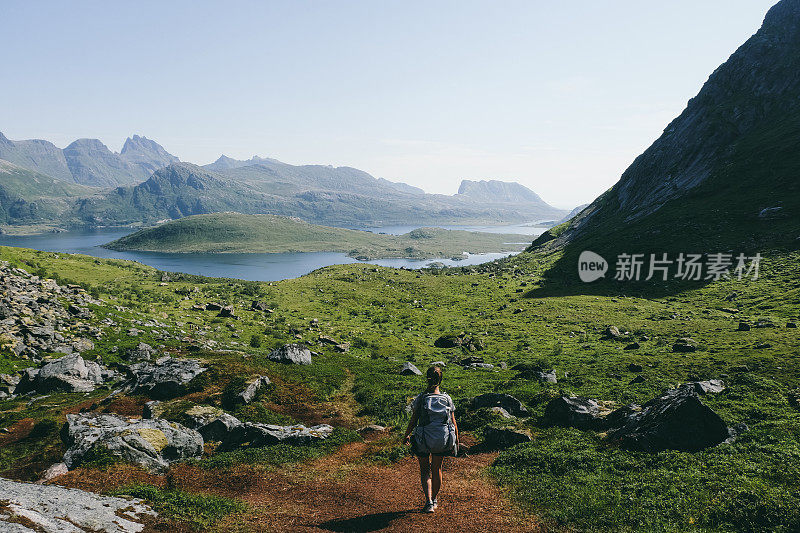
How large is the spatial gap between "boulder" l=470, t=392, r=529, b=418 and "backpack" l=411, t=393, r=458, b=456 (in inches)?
451

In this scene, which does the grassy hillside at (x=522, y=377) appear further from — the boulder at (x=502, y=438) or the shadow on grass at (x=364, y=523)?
the shadow on grass at (x=364, y=523)

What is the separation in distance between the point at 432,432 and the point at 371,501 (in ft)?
13.2

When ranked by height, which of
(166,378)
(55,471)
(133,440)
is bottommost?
(166,378)

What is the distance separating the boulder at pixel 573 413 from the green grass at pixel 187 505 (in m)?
15.0

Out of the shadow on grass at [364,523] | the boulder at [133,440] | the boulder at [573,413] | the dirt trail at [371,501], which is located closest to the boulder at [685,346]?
the boulder at [573,413]

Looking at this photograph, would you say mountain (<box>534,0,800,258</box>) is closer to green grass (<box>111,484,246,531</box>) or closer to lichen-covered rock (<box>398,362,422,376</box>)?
lichen-covered rock (<box>398,362,422,376</box>)

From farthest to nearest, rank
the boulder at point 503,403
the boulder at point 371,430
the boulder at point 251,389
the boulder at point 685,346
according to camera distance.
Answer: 1. the boulder at point 685,346
2. the boulder at point 251,389
3. the boulder at point 503,403
4. the boulder at point 371,430

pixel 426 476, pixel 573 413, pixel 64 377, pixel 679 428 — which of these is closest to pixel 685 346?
pixel 573 413

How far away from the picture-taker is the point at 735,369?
2573cm

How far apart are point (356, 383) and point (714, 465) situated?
887 inches

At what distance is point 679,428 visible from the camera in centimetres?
1503

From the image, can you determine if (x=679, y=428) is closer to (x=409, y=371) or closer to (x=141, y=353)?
(x=409, y=371)

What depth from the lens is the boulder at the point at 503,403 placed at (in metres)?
21.9

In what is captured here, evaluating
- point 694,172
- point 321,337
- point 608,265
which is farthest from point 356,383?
point 694,172
